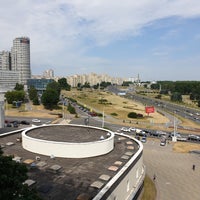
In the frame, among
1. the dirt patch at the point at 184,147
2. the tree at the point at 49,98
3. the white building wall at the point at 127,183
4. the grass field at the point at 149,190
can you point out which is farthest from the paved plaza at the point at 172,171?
the tree at the point at 49,98

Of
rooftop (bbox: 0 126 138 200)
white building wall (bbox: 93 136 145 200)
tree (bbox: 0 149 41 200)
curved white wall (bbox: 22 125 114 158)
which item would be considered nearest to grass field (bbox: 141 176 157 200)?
white building wall (bbox: 93 136 145 200)

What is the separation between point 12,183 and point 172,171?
3969cm

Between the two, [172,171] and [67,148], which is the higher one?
[67,148]

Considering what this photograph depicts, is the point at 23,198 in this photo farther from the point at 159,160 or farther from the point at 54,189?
the point at 159,160

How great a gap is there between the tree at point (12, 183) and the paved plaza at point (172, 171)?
90.8 ft

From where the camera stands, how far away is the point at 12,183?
42.2 ft

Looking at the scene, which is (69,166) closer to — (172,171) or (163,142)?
(172,171)

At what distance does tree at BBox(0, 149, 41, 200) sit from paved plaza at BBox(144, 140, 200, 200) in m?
27.7

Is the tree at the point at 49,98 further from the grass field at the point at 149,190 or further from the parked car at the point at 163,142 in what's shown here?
the grass field at the point at 149,190

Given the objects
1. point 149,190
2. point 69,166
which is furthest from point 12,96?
point 69,166

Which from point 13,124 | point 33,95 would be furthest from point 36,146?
point 33,95

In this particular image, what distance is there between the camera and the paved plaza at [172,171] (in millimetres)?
37375

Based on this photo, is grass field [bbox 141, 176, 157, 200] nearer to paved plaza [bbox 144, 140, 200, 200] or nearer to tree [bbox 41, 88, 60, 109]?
paved plaza [bbox 144, 140, 200, 200]

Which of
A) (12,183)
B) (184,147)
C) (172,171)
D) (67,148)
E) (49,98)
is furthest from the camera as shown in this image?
(49,98)
